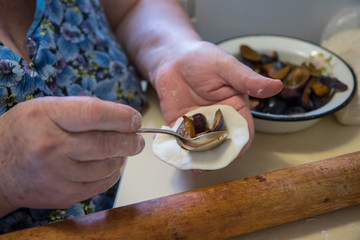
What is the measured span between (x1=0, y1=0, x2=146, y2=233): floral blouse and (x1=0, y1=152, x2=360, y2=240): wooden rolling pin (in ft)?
0.57

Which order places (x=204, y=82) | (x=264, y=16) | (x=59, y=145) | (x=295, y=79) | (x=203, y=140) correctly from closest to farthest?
1. (x=59, y=145)
2. (x=203, y=140)
3. (x=204, y=82)
4. (x=295, y=79)
5. (x=264, y=16)

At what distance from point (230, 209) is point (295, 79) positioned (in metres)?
0.52

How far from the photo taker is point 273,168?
2.50ft

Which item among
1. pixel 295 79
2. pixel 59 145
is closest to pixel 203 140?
pixel 59 145

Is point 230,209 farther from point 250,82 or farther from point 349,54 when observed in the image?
point 349,54

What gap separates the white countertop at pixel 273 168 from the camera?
62 cm

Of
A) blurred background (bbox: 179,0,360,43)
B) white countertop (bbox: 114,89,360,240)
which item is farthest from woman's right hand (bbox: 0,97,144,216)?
blurred background (bbox: 179,0,360,43)

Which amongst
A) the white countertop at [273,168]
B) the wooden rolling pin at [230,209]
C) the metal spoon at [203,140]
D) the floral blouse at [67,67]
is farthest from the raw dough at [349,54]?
the floral blouse at [67,67]

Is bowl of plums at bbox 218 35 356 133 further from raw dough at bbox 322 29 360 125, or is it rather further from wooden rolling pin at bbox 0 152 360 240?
wooden rolling pin at bbox 0 152 360 240

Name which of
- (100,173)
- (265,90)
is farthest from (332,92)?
(100,173)

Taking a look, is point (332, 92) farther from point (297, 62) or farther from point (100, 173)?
point (100, 173)

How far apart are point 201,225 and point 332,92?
0.55m

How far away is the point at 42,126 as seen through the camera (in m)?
0.46

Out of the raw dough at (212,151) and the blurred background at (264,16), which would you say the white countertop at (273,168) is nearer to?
the raw dough at (212,151)
